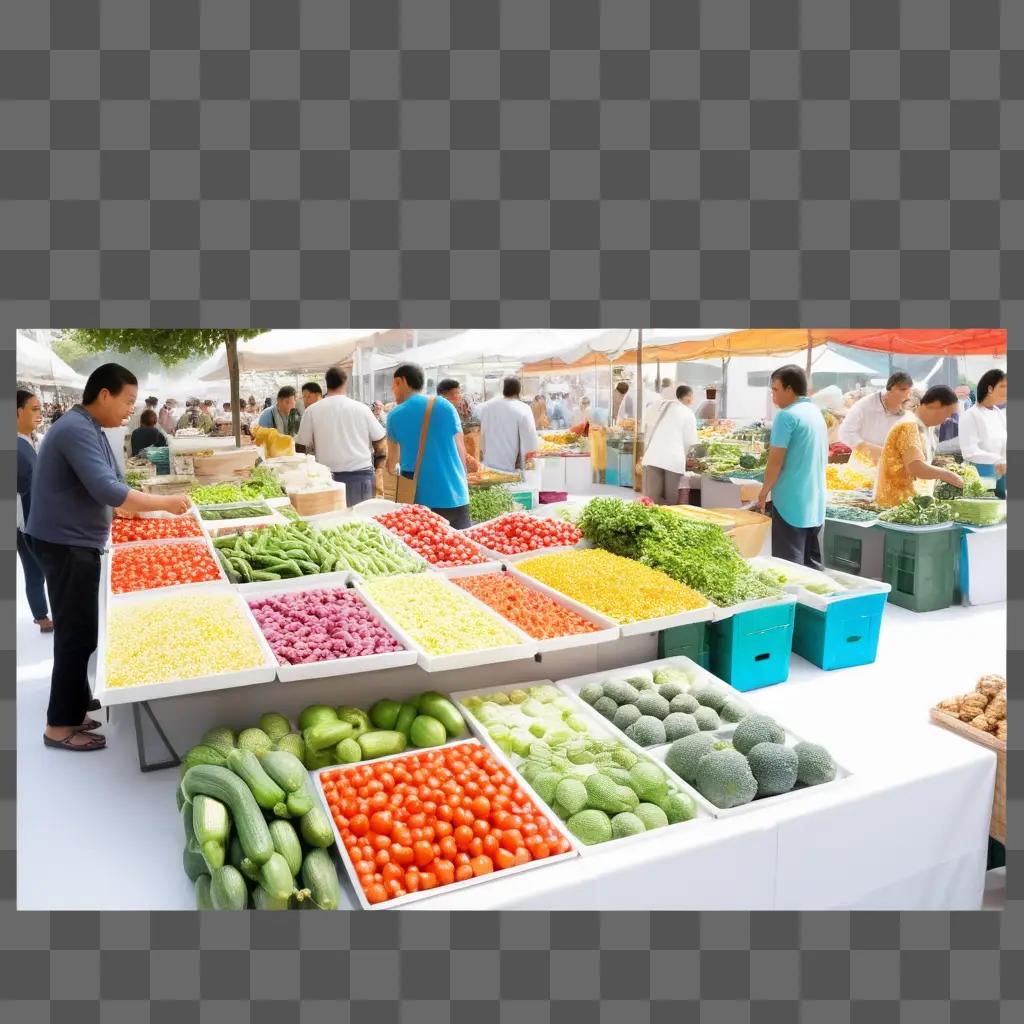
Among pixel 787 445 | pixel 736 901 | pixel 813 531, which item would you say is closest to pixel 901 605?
pixel 813 531

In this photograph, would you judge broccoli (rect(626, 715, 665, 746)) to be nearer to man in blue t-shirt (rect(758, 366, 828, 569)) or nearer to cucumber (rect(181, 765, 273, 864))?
cucumber (rect(181, 765, 273, 864))

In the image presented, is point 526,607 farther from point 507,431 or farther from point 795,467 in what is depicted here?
point 507,431

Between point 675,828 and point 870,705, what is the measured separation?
161cm

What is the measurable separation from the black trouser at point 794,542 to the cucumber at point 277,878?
4462 millimetres

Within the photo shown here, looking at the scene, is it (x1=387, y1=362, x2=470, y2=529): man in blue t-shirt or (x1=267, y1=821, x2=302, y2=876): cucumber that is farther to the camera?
(x1=387, y1=362, x2=470, y2=529): man in blue t-shirt

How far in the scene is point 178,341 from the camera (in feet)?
28.4

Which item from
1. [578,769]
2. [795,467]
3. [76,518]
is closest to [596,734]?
[578,769]

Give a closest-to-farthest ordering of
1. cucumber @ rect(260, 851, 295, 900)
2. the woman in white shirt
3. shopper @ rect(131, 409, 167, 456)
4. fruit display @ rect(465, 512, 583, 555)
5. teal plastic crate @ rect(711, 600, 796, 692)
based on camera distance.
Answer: cucumber @ rect(260, 851, 295, 900)
teal plastic crate @ rect(711, 600, 796, 692)
fruit display @ rect(465, 512, 583, 555)
the woman in white shirt
shopper @ rect(131, 409, 167, 456)

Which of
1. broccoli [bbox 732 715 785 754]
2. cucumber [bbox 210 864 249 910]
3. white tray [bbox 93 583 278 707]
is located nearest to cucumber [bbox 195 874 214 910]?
cucumber [bbox 210 864 249 910]

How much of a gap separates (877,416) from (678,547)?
3704 mm

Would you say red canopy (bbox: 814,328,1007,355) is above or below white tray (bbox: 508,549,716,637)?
above

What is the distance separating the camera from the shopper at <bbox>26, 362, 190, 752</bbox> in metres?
3.87

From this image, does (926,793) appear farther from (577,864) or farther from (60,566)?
(60,566)

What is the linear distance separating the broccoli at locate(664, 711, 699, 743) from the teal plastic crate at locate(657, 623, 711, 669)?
0.79 meters
